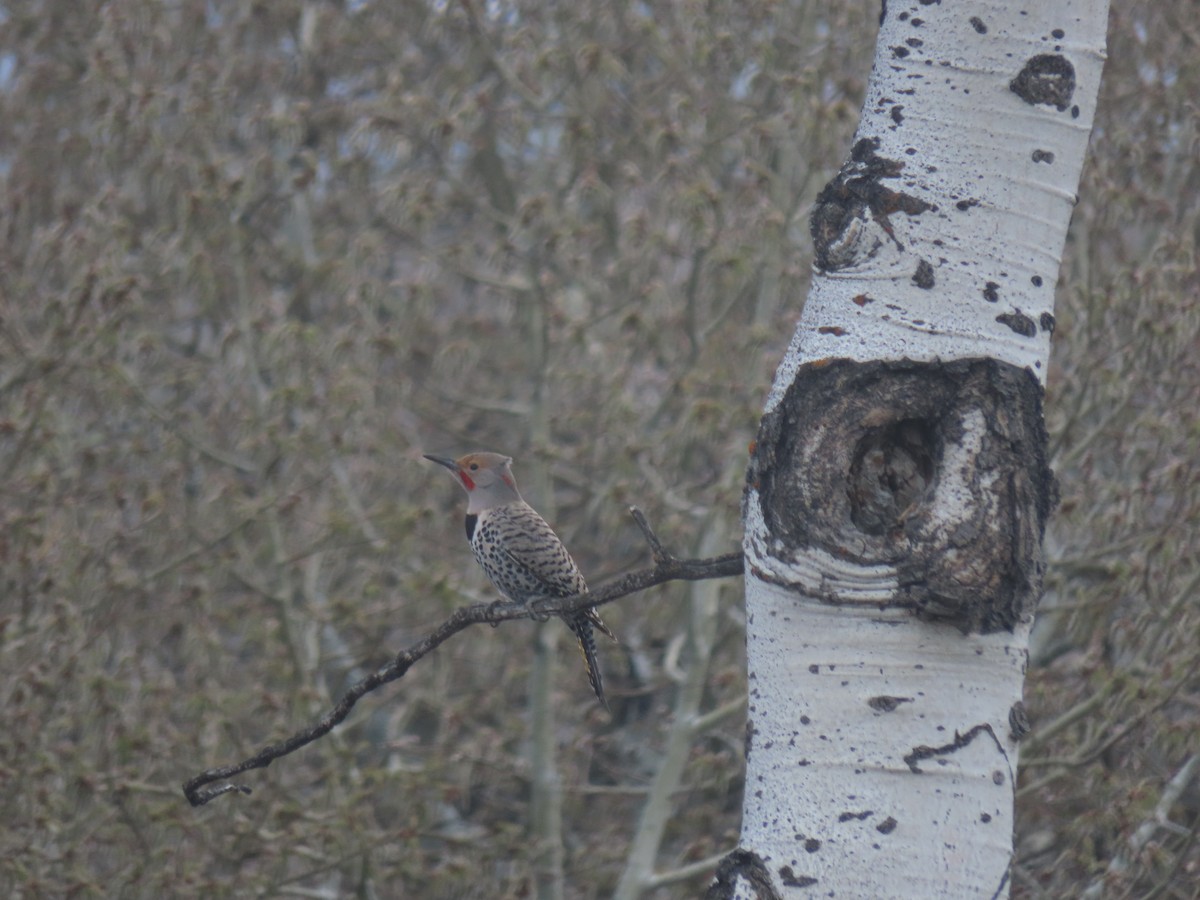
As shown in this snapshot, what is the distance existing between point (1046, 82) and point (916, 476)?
1.86ft

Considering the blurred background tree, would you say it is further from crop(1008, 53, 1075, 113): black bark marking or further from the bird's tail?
crop(1008, 53, 1075, 113): black bark marking

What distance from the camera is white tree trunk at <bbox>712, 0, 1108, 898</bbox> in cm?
173

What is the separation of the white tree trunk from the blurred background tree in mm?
3089

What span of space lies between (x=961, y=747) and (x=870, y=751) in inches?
4.2

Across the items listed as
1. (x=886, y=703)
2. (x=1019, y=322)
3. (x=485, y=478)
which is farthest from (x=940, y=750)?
(x=485, y=478)

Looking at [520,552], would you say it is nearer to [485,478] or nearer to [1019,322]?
[485,478]

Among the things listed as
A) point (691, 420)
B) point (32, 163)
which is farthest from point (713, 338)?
point (32, 163)

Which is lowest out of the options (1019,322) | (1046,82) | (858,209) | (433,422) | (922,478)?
(433,422)

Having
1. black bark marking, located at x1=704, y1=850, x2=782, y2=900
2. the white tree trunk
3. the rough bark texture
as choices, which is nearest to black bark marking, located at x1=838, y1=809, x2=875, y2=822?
the white tree trunk

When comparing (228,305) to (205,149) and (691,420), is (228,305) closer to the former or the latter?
(205,149)

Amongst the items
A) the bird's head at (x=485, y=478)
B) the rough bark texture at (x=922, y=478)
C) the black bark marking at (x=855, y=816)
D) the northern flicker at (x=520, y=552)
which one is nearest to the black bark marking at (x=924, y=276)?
the rough bark texture at (x=922, y=478)

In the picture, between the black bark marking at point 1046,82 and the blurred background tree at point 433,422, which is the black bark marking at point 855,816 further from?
the blurred background tree at point 433,422

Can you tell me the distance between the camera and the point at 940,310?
189 centimetres

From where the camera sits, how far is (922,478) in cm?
194
